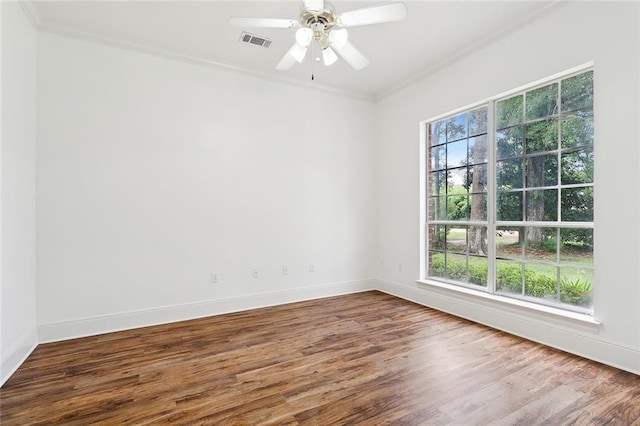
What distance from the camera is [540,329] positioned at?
2.79 m

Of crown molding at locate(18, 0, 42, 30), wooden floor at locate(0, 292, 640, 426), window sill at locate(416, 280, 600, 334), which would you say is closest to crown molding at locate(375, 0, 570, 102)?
window sill at locate(416, 280, 600, 334)

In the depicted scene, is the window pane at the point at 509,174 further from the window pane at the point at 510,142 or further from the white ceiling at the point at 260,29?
the white ceiling at the point at 260,29

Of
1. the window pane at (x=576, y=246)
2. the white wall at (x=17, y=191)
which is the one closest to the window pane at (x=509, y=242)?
the window pane at (x=576, y=246)

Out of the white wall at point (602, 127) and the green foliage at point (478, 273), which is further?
the green foliage at point (478, 273)

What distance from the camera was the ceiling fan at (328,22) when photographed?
2.02 metres

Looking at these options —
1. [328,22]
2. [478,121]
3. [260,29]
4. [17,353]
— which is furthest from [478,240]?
[17,353]

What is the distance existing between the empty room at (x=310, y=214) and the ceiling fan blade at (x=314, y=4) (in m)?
0.02

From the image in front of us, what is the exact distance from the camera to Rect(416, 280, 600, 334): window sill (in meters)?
2.51

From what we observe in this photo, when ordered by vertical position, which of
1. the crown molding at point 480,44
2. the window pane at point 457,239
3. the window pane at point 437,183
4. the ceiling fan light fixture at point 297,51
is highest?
the crown molding at point 480,44

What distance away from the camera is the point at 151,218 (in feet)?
11.0

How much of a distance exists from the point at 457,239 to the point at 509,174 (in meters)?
1.01

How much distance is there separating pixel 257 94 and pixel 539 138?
3.29 m

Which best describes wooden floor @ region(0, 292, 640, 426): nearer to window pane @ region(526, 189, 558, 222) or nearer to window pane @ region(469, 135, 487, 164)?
window pane @ region(526, 189, 558, 222)

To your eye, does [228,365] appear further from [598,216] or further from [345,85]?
[345,85]
